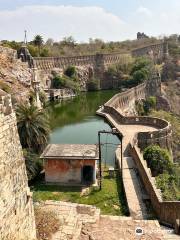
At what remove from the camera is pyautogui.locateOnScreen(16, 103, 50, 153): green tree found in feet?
70.5

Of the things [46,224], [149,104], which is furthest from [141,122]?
[46,224]

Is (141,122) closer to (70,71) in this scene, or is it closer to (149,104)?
(149,104)

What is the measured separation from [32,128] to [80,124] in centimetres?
1611

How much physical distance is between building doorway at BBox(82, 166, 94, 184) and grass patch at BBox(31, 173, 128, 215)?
74 cm

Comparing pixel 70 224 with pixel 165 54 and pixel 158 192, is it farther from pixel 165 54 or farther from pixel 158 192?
pixel 165 54

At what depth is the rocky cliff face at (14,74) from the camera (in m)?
41.2

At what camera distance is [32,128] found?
71.1 ft

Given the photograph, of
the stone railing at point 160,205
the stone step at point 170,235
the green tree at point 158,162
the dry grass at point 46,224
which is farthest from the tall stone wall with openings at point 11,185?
the green tree at point 158,162

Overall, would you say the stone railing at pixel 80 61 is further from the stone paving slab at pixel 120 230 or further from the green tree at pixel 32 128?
the stone paving slab at pixel 120 230

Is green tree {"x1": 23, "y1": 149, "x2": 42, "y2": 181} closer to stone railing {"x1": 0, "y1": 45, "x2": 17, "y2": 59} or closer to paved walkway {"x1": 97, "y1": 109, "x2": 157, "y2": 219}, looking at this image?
paved walkway {"x1": 97, "y1": 109, "x2": 157, "y2": 219}

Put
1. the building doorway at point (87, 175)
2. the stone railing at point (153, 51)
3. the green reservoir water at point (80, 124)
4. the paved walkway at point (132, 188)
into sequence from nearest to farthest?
1. the paved walkway at point (132, 188)
2. the building doorway at point (87, 175)
3. the green reservoir water at point (80, 124)
4. the stone railing at point (153, 51)

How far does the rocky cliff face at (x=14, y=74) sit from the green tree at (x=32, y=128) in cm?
1715

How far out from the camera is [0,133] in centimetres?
808

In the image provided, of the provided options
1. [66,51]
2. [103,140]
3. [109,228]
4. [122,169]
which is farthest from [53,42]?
[109,228]
